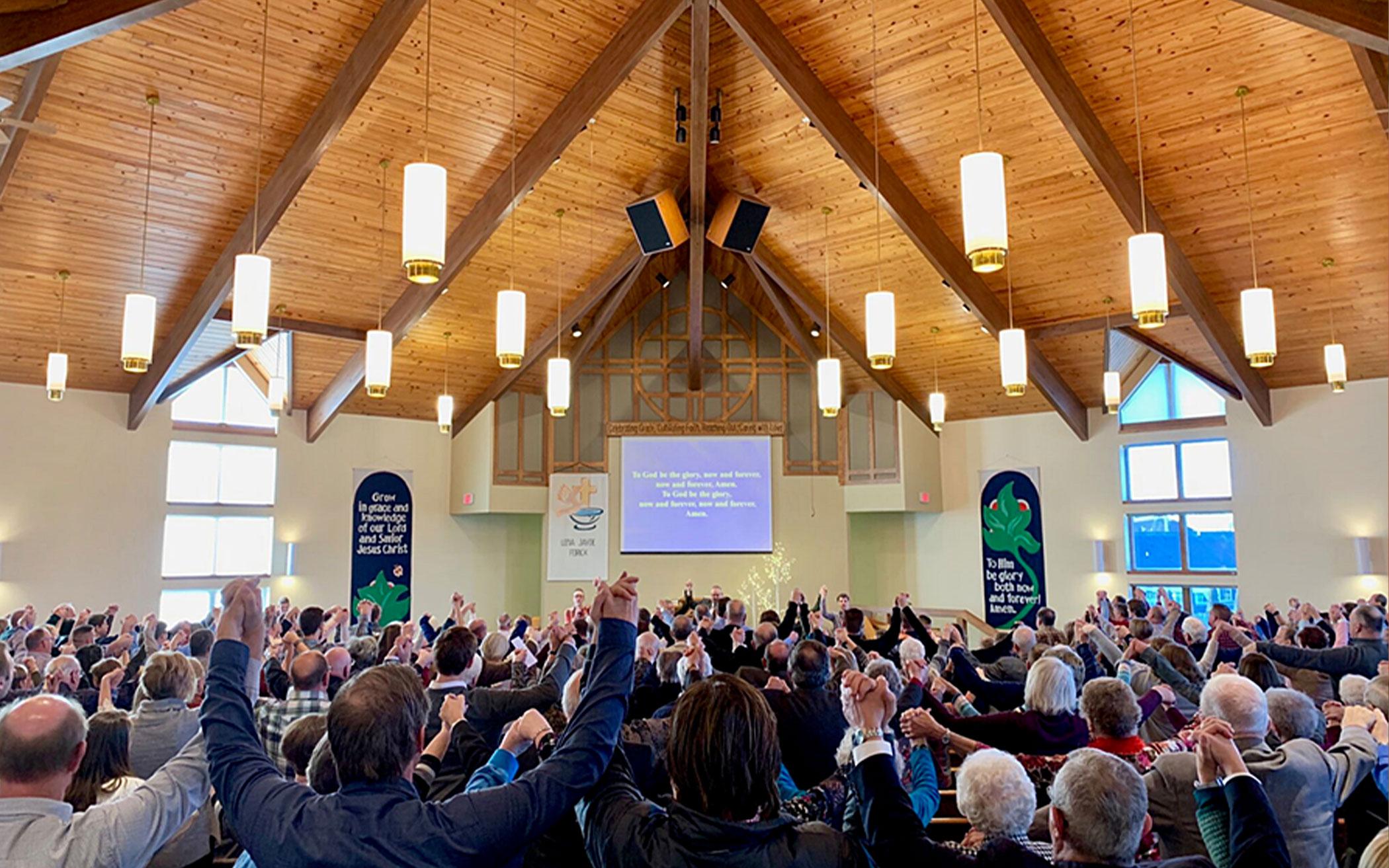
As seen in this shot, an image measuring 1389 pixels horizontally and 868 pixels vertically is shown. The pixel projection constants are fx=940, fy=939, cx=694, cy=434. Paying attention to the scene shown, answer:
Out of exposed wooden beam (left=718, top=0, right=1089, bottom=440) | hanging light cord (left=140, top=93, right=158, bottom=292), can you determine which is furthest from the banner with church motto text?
hanging light cord (left=140, top=93, right=158, bottom=292)

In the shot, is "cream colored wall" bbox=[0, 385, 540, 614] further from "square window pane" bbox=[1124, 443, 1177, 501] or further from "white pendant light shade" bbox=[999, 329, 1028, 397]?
"square window pane" bbox=[1124, 443, 1177, 501]

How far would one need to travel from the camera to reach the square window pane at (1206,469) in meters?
11.3

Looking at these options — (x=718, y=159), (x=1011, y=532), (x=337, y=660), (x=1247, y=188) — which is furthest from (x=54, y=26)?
(x=1011, y=532)

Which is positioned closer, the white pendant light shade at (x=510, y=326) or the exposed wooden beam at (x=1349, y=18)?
the exposed wooden beam at (x=1349, y=18)

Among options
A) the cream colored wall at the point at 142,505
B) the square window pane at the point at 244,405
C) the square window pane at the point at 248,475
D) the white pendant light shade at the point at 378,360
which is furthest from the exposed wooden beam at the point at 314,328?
the white pendant light shade at the point at 378,360

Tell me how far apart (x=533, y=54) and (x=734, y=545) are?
23.3 feet

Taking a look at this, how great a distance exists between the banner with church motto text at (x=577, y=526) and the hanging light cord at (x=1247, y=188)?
807cm

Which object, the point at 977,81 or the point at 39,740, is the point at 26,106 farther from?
the point at 977,81

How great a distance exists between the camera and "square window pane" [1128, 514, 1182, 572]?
11.6 m

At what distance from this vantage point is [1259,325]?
6.75 meters

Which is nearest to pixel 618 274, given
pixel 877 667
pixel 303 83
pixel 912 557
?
pixel 303 83

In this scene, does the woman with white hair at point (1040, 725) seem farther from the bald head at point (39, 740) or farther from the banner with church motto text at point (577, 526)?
the banner with church motto text at point (577, 526)

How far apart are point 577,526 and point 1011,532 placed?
5.90 meters

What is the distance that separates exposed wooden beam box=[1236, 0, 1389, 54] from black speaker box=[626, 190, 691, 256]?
6.12m
